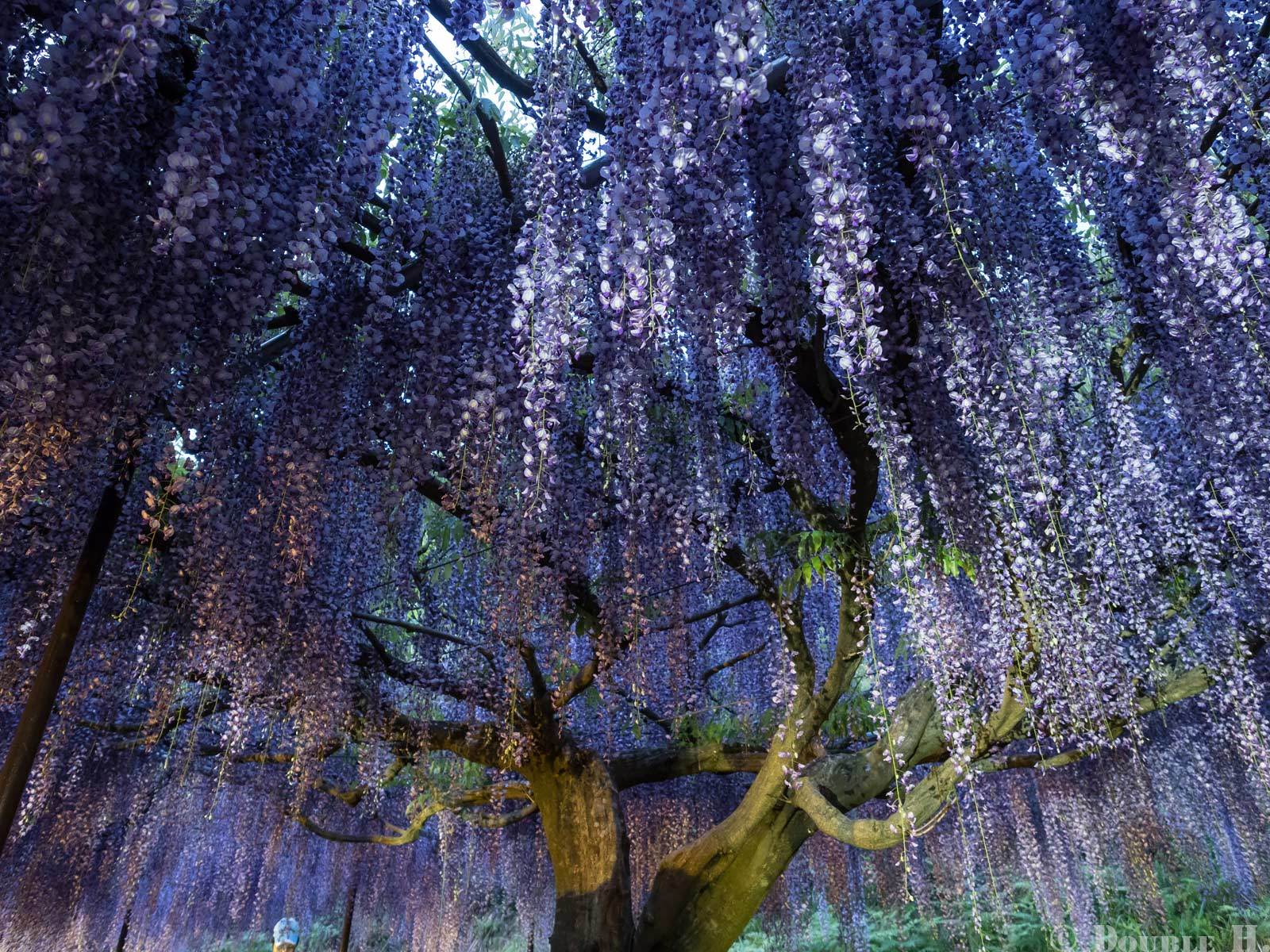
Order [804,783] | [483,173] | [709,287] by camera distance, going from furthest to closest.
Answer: [804,783]
[483,173]
[709,287]

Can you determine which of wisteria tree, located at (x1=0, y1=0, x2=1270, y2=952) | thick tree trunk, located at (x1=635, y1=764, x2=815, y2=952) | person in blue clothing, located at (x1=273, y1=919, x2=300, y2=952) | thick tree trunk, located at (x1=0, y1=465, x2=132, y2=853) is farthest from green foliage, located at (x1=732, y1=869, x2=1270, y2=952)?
thick tree trunk, located at (x1=0, y1=465, x2=132, y2=853)

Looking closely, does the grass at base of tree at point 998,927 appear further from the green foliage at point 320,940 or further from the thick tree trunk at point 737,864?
the thick tree trunk at point 737,864

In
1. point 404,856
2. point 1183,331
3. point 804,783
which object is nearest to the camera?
point 1183,331

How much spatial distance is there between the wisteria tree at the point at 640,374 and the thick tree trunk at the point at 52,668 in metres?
0.02

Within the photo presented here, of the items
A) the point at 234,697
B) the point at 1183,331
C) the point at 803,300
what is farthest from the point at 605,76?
the point at 234,697

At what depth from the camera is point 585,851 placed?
4.84m

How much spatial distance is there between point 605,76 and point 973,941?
9606 millimetres

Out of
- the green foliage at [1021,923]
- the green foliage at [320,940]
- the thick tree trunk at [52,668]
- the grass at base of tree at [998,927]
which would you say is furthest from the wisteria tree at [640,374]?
the green foliage at [320,940]

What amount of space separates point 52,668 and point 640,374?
2319mm

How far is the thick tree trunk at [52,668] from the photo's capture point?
8.49ft

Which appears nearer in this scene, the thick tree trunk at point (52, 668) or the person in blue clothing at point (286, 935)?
the thick tree trunk at point (52, 668)

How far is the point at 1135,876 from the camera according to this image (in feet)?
22.4

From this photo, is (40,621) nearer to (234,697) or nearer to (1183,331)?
(234,697)

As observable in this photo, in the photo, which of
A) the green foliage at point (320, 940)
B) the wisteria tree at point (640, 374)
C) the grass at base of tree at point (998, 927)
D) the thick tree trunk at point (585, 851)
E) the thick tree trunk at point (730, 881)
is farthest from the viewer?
the green foliage at point (320, 940)
